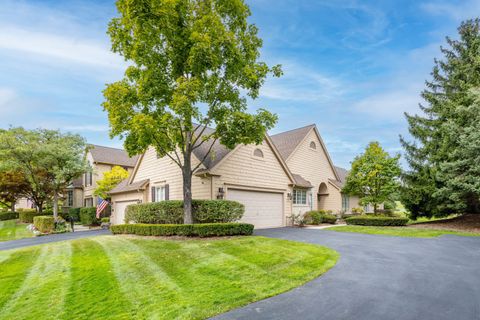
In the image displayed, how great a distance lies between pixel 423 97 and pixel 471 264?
17119 millimetres

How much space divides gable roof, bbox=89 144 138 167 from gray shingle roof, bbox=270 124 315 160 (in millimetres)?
18268

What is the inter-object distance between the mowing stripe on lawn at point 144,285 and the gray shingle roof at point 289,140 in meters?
15.8

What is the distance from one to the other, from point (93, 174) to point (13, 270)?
2465 cm

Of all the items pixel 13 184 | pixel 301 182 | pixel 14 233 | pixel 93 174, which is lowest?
pixel 14 233

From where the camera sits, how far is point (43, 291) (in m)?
5.55

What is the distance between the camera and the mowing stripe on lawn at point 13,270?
568 cm

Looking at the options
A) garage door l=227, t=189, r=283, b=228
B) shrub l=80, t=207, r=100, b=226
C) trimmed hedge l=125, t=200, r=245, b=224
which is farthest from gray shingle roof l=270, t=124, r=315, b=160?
shrub l=80, t=207, r=100, b=226

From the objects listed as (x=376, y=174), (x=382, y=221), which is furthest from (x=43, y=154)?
(x=382, y=221)

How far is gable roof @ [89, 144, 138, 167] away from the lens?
31.1 meters

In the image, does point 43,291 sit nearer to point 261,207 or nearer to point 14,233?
point 261,207

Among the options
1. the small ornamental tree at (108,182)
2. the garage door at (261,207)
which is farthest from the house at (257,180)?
the small ornamental tree at (108,182)

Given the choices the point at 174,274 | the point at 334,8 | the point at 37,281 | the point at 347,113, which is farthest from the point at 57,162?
the point at 347,113

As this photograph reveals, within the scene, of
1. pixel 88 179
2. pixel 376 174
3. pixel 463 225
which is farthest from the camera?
pixel 88 179

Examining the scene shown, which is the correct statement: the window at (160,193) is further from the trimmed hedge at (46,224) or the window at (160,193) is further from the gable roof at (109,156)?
the gable roof at (109,156)
